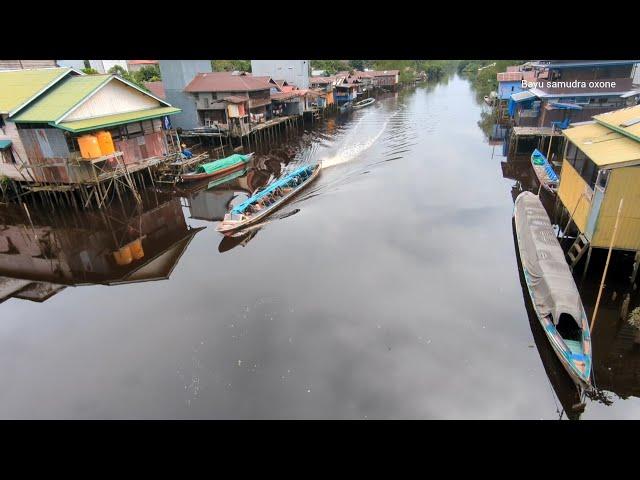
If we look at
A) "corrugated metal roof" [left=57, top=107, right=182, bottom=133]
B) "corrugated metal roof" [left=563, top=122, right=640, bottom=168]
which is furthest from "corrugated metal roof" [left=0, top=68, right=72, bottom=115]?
"corrugated metal roof" [left=563, top=122, right=640, bottom=168]

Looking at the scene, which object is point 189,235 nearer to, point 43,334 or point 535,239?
point 43,334

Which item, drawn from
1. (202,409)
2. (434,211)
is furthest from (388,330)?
(434,211)

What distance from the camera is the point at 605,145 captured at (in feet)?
52.6

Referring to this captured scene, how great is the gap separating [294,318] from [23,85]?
2363 cm

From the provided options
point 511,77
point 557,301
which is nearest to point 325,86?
point 511,77

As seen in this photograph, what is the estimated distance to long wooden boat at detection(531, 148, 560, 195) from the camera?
24.4m

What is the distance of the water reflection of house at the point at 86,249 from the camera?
1880cm

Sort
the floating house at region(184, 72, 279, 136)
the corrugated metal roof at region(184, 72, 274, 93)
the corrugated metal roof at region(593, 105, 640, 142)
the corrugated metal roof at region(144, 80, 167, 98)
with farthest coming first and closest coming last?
the corrugated metal roof at region(144, 80, 167, 98)
the floating house at region(184, 72, 279, 136)
the corrugated metal roof at region(184, 72, 274, 93)
the corrugated metal roof at region(593, 105, 640, 142)

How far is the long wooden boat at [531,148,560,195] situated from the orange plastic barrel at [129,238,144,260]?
2322 cm

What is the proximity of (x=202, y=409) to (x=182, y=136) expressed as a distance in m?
32.3

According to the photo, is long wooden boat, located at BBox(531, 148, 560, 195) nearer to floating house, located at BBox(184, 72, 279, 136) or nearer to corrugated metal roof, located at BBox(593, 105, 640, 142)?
corrugated metal roof, located at BBox(593, 105, 640, 142)

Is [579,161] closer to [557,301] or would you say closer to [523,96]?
[557,301]

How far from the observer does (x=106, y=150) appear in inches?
961

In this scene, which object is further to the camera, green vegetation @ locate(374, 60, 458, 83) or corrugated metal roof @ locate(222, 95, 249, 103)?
green vegetation @ locate(374, 60, 458, 83)
